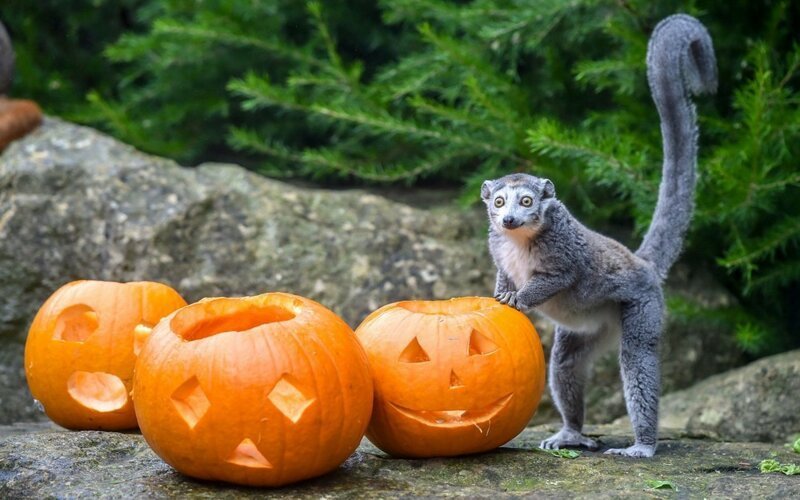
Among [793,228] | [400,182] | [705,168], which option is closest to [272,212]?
[400,182]

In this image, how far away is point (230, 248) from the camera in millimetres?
6324

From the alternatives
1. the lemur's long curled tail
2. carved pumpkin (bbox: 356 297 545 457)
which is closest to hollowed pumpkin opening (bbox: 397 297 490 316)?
carved pumpkin (bbox: 356 297 545 457)

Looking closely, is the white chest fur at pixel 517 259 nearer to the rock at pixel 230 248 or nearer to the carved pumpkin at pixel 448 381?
the carved pumpkin at pixel 448 381

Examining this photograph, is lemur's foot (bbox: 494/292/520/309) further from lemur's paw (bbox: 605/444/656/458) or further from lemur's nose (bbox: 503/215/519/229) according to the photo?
lemur's paw (bbox: 605/444/656/458)

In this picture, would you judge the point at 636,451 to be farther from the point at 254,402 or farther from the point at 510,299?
the point at 254,402

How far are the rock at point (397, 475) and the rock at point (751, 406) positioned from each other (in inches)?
54.6

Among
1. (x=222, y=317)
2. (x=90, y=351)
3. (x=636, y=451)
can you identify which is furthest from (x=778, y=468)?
(x=90, y=351)

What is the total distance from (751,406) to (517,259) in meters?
2.09

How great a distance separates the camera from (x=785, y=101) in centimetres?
547

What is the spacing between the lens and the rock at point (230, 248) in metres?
6.23

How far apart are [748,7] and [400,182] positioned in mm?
3085

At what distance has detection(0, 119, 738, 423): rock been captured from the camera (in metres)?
6.23

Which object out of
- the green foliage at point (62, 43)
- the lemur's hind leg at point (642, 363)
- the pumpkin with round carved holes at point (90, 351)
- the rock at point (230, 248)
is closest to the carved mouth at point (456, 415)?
the lemur's hind leg at point (642, 363)

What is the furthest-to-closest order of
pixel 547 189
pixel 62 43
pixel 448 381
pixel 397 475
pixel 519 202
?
pixel 62 43
pixel 547 189
pixel 519 202
pixel 448 381
pixel 397 475
